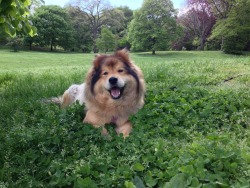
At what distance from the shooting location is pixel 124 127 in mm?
3875

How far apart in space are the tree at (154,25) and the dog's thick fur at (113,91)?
28.3 meters

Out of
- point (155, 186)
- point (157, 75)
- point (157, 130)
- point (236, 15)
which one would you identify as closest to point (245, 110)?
point (157, 130)

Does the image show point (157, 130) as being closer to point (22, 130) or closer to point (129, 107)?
point (129, 107)

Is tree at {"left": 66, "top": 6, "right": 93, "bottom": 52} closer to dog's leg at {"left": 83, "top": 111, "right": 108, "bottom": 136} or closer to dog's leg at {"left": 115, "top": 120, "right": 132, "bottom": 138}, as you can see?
dog's leg at {"left": 83, "top": 111, "right": 108, "bottom": 136}

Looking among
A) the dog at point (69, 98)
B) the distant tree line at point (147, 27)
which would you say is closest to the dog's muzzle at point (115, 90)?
the dog at point (69, 98)

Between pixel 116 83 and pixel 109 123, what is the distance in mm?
628

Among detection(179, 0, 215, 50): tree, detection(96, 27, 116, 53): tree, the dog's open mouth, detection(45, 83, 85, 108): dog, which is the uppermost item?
detection(179, 0, 215, 50): tree

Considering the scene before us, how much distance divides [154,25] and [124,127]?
3022 cm

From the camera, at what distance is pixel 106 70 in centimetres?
409

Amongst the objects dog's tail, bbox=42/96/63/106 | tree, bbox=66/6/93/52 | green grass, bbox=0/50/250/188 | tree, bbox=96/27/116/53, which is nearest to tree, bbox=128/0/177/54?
tree, bbox=96/27/116/53

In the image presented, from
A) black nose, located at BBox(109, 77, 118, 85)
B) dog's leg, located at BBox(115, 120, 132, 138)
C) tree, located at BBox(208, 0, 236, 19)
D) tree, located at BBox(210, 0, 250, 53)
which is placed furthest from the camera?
tree, located at BBox(208, 0, 236, 19)

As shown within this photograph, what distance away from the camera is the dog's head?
4004 millimetres

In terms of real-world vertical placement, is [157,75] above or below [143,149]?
above

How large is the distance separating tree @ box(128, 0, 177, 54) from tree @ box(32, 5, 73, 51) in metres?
12.5
